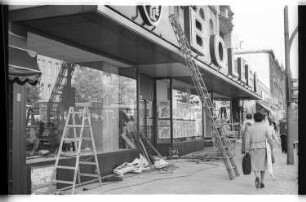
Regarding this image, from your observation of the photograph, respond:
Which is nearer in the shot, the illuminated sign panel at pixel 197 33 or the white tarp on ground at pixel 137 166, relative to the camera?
the white tarp on ground at pixel 137 166

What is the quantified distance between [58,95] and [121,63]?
250cm

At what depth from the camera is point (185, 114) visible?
15.0 metres

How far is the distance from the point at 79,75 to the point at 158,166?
3.14 metres

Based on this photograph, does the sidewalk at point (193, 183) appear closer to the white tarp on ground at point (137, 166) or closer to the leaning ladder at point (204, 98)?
the white tarp on ground at point (137, 166)

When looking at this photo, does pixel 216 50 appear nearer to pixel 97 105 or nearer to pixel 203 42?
pixel 203 42

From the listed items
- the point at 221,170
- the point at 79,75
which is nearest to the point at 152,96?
the point at 221,170

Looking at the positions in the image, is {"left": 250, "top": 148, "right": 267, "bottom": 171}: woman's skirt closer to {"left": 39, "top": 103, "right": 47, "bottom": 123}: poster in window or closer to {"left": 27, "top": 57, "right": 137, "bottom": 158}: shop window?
{"left": 27, "top": 57, "right": 137, "bottom": 158}: shop window

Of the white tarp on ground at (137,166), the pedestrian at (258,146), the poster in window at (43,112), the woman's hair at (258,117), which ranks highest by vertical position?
the poster in window at (43,112)

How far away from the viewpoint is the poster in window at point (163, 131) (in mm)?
13438

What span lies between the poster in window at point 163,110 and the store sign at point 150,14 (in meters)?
5.89

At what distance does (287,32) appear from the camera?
9.15 m

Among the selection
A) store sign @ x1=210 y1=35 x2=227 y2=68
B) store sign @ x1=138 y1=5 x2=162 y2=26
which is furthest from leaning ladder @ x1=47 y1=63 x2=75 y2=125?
store sign @ x1=210 y1=35 x2=227 y2=68

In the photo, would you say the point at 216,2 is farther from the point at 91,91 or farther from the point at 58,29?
the point at 91,91

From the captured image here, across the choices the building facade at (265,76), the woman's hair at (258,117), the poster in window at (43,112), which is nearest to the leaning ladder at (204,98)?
the woman's hair at (258,117)
